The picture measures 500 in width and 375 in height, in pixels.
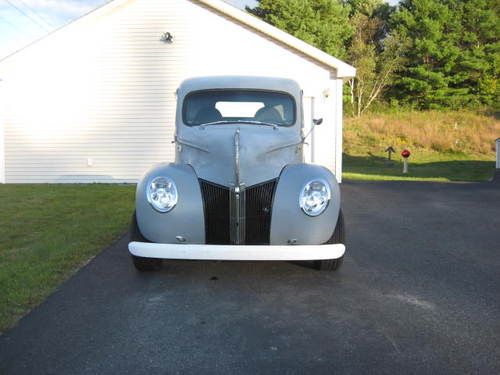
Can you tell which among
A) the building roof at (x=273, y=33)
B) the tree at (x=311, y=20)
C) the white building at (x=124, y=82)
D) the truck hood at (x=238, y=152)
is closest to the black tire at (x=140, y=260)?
the truck hood at (x=238, y=152)

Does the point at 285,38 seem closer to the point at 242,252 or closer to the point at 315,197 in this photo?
the point at 315,197

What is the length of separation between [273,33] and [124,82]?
4.41 m

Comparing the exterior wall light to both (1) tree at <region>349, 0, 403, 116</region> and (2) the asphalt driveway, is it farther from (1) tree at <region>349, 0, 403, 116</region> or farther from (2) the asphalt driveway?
(1) tree at <region>349, 0, 403, 116</region>

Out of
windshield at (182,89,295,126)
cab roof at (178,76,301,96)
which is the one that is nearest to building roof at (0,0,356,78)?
cab roof at (178,76,301,96)

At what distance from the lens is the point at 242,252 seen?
4.68 m

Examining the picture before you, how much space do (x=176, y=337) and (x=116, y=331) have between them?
452mm

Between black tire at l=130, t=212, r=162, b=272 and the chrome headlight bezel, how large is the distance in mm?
348

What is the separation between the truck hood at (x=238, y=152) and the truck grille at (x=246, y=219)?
178 mm

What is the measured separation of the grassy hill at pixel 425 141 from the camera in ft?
87.1

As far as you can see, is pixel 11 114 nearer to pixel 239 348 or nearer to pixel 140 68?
pixel 140 68

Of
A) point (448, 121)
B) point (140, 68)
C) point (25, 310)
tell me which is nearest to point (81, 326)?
point (25, 310)

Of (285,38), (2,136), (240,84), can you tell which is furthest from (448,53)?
(240,84)

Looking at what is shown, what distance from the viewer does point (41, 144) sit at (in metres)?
15.8

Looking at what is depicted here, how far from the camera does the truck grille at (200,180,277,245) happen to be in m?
5.04
